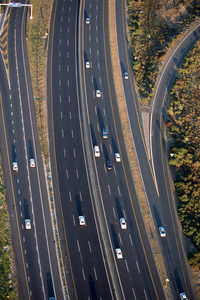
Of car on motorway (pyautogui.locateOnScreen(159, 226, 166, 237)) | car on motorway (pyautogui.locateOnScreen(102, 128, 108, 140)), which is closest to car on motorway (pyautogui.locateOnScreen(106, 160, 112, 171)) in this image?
car on motorway (pyautogui.locateOnScreen(102, 128, 108, 140))

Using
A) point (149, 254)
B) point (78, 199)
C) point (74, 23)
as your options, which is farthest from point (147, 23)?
point (149, 254)

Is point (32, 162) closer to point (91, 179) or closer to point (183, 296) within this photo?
point (91, 179)

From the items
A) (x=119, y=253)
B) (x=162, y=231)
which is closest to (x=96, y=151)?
(x=162, y=231)

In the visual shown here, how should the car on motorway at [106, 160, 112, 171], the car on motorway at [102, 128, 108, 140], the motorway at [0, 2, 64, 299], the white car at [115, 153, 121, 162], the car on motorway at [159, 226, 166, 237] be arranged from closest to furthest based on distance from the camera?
the motorway at [0, 2, 64, 299] < the car on motorway at [159, 226, 166, 237] < the car on motorway at [106, 160, 112, 171] < the white car at [115, 153, 121, 162] < the car on motorway at [102, 128, 108, 140]

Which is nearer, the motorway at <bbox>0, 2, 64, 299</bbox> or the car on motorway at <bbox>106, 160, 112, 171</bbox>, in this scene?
the motorway at <bbox>0, 2, 64, 299</bbox>

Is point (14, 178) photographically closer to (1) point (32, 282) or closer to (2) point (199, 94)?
(1) point (32, 282)

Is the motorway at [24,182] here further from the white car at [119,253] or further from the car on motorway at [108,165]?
the car on motorway at [108,165]

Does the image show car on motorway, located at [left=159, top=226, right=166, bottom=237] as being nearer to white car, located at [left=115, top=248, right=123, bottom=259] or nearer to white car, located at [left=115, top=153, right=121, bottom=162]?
white car, located at [left=115, top=248, right=123, bottom=259]

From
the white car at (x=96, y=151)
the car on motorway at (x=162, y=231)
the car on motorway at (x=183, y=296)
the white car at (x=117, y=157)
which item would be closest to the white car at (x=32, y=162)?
the white car at (x=96, y=151)
